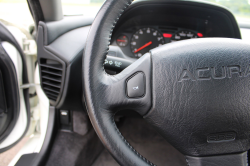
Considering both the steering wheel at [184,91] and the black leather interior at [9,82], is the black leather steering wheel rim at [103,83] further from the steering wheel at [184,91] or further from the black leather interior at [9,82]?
the black leather interior at [9,82]

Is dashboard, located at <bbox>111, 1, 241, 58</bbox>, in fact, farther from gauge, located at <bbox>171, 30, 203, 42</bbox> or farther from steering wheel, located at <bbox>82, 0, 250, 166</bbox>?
steering wheel, located at <bbox>82, 0, 250, 166</bbox>

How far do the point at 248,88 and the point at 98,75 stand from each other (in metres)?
0.47

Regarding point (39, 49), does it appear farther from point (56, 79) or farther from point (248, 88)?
point (248, 88)

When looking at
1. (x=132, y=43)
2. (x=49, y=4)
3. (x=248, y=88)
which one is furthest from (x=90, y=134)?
(x=248, y=88)

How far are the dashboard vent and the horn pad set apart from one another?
60 cm

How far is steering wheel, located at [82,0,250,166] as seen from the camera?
0.61m

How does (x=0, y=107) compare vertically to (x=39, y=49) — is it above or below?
below

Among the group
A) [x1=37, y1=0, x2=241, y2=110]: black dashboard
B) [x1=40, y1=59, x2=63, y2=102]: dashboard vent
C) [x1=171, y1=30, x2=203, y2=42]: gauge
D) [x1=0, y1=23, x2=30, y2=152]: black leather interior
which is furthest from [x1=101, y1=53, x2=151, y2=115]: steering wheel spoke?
[x1=171, y1=30, x2=203, y2=42]: gauge

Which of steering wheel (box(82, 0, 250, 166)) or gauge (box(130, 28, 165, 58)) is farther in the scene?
gauge (box(130, 28, 165, 58))

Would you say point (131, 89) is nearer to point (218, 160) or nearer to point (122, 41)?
point (218, 160)

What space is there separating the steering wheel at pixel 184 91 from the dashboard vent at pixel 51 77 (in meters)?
0.50

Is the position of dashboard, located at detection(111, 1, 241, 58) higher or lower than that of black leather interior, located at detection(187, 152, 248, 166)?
higher

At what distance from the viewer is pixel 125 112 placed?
123 centimetres

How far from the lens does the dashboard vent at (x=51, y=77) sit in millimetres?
1055
